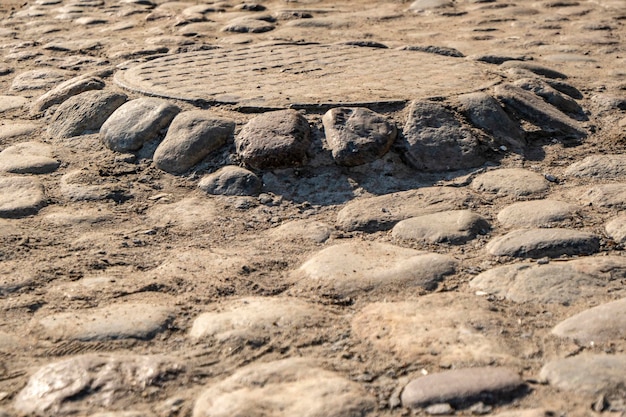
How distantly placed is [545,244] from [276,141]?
42.1 inches

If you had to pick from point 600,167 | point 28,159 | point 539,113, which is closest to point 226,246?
point 28,159

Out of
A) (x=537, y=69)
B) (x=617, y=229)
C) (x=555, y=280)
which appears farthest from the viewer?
(x=537, y=69)

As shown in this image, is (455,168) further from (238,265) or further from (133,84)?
(133,84)

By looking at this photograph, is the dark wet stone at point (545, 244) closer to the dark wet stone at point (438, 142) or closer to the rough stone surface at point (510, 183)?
the rough stone surface at point (510, 183)

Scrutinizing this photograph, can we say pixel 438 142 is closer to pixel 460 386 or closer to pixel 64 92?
pixel 460 386

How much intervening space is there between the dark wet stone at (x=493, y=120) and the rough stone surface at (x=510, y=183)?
23 centimetres

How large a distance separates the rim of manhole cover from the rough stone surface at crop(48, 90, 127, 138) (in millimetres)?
126

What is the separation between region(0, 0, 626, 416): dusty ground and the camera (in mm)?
2053

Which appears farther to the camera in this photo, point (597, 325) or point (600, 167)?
point (600, 167)

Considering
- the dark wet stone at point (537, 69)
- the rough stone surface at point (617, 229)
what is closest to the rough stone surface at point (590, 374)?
the rough stone surface at point (617, 229)

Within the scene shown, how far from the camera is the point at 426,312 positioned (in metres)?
2.27

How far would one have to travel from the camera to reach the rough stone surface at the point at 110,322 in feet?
7.28

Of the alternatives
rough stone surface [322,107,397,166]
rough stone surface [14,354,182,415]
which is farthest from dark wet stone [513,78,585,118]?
rough stone surface [14,354,182,415]

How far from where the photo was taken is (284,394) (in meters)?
1.91
